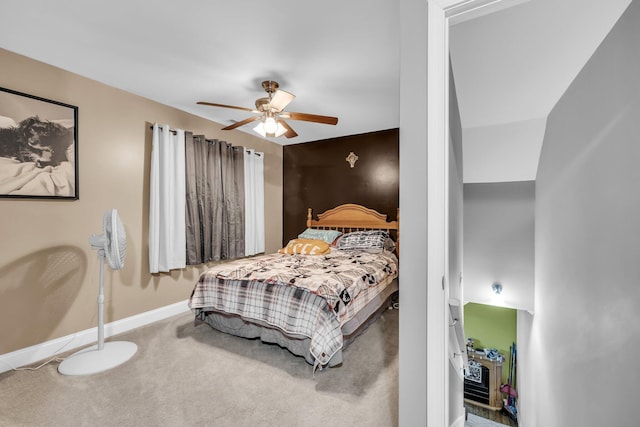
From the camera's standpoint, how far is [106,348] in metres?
2.41

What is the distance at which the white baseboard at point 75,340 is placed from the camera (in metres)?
2.16

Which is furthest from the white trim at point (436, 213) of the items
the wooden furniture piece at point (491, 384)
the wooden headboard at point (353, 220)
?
the wooden furniture piece at point (491, 384)

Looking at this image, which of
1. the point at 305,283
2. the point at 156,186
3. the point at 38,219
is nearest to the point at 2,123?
the point at 38,219

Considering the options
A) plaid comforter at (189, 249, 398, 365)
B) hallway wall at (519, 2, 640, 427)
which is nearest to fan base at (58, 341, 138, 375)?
plaid comforter at (189, 249, 398, 365)

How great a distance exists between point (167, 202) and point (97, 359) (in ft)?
5.07

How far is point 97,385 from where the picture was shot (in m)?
1.93

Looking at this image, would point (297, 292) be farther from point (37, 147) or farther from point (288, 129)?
point (37, 147)

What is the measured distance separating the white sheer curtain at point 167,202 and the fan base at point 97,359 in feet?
2.69

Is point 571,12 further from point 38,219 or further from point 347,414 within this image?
point 38,219

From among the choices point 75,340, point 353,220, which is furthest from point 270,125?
point 75,340

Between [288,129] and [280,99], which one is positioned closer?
[280,99]

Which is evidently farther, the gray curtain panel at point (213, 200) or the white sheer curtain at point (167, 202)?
the gray curtain panel at point (213, 200)

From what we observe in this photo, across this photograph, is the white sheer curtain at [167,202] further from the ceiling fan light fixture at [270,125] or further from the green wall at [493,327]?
the green wall at [493,327]

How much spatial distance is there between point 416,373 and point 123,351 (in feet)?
7.89
